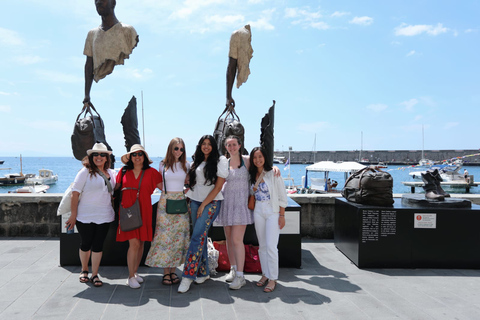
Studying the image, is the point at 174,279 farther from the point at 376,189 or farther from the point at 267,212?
the point at 376,189

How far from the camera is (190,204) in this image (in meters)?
3.61

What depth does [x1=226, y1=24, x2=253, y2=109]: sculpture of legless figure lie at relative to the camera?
518cm

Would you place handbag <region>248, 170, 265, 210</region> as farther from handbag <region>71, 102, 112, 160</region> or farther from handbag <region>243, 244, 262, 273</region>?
handbag <region>71, 102, 112, 160</region>

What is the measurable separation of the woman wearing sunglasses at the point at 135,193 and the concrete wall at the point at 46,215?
298 cm

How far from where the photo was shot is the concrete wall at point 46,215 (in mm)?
5863

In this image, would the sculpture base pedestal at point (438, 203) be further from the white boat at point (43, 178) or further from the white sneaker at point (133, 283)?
the white boat at point (43, 178)

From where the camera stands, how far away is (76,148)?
15.8 ft

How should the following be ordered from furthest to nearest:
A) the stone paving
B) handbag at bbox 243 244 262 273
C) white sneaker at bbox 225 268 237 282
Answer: handbag at bbox 243 244 262 273 → white sneaker at bbox 225 268 237 282 → the stone paving

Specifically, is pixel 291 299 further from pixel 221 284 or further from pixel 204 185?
pixel 204 185

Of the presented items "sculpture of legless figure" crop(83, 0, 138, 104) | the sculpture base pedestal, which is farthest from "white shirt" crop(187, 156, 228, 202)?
the sculpture base pedestal

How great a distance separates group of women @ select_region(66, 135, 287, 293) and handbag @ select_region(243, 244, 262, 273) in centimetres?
45

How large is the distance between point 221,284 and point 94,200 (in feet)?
5.63

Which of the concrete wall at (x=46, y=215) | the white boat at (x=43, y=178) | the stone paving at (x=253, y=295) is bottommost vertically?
the white boat at (x=43, y=178)

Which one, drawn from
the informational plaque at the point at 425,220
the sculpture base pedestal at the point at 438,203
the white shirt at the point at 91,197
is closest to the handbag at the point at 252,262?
the white shirt at the point at 91,197
